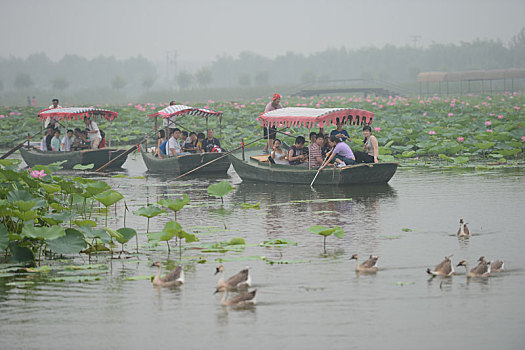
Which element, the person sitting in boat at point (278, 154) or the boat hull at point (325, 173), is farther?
the person sitting in boat at point (278, 154)

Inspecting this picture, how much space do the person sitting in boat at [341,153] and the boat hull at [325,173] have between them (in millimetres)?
255

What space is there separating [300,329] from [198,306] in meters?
1.14

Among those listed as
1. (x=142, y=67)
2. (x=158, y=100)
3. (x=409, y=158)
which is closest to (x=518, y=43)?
(x=158, y=100)

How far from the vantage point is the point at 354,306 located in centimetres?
686

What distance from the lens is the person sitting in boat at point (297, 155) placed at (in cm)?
1576

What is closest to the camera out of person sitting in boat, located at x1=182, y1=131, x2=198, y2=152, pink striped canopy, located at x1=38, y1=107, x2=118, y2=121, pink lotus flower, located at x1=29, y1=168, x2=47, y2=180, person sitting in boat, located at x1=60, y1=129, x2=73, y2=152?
pink lotus flower, located at x1=29, y1=168, x2=47, y2=180

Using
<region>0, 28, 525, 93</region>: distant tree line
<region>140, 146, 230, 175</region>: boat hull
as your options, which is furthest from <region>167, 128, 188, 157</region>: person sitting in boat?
<region>0, 28, 525, 93</region>: distant tree line

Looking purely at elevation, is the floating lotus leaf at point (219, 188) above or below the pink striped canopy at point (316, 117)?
below

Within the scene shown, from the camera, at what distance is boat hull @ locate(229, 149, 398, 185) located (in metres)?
14.8

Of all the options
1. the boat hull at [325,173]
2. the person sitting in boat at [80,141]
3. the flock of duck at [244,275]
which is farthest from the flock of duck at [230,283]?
the person sitting in boat at [80,141]

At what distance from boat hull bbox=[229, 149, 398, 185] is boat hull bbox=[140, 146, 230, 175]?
1.81 meters

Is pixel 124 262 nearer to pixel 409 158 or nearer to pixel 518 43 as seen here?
pixel 409 158

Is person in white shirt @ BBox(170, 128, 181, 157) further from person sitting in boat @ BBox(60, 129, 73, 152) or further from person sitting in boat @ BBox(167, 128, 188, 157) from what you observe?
person sitting in boat @ BBox(60, 129, 73, 152)

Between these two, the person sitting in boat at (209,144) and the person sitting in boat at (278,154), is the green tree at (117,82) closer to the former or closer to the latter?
the person sitting in boat at (209,144)
